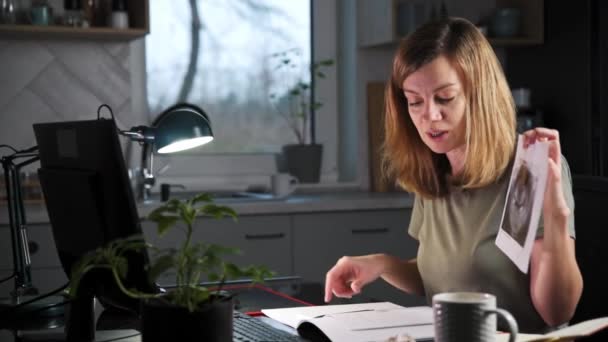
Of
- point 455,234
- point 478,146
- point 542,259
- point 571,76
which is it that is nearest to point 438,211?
point 455,234

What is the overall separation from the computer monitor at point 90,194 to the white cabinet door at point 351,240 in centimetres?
186

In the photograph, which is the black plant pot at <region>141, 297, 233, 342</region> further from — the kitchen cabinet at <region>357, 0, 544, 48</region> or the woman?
the kitchen cabinet at <region>357, 0, 544, 48</region>

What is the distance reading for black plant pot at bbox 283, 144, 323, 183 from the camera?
397 cm

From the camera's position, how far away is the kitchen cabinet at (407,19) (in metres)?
3.82

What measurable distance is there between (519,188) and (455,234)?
1.86 feet

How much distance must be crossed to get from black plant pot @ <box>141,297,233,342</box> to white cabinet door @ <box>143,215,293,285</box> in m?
2.13

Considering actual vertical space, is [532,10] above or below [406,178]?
above

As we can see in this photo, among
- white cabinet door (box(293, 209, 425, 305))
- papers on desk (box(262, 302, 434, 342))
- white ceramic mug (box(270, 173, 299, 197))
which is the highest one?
white ceramic mug (box(270, 173, 299, 197))

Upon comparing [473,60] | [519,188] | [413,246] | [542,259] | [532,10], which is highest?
[532,10]

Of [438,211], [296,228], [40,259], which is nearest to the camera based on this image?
[438,211]

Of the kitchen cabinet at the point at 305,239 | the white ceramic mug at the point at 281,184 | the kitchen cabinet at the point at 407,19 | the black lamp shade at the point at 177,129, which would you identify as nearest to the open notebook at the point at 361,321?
the black lamp shade at the point at 177,129

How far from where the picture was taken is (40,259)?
122 inches

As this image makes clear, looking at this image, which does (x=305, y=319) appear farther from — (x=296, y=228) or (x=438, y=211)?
(x=296, y=228)

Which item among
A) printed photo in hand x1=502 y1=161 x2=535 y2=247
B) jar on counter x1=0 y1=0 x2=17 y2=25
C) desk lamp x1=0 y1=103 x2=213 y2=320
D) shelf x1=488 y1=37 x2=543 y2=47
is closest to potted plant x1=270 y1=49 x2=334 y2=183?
shelf x1=488 y1=37 x2=543 y2=47
